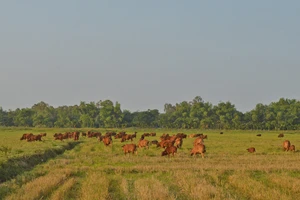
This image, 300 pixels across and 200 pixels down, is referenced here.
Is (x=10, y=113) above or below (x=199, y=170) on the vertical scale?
above

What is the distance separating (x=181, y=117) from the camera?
429 ft

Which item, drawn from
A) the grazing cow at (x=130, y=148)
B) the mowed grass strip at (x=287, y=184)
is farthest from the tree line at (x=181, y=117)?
the mowed grass strip at (x=287, y=184)

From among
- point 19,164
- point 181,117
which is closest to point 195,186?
point 19,164

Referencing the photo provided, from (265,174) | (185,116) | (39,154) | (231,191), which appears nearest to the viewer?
(231,191)

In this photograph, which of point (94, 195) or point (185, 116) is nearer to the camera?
point (94, 195)

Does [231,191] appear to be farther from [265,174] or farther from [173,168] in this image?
[173,168]

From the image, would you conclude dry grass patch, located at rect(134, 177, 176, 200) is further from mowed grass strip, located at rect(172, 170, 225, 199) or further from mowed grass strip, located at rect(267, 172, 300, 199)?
mowed grass strip, located at rect(267, 172, 300, 199)

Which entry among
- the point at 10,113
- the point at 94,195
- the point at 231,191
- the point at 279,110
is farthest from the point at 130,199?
the point at 10,113

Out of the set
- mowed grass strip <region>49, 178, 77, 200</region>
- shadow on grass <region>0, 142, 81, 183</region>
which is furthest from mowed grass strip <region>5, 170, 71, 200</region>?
shadow on grass <region>0, 142, 81, 183</region>

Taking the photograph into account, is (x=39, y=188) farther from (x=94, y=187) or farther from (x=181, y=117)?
(x=181, y=117)

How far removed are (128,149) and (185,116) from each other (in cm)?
10414

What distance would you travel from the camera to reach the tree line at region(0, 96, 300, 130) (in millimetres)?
111688

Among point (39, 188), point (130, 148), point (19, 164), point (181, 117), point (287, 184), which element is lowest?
point (287, 184)

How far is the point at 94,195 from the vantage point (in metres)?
12.0
